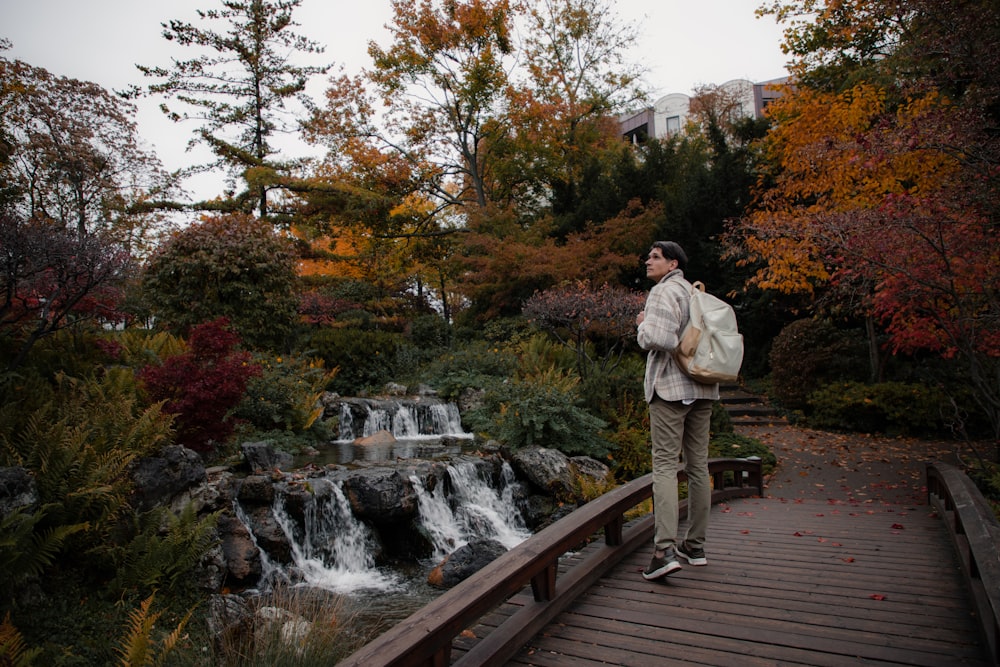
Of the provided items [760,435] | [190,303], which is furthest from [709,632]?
[190,303]

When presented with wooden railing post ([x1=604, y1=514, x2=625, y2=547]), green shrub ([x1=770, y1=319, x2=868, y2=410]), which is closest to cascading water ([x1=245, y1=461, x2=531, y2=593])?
wooden railing post ([x1=604, y1=514, x2=625, y2=547])

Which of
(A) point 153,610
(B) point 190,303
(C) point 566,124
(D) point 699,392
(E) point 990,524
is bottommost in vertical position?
(A) point 153,610

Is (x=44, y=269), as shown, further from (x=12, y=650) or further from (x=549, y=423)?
(x=549, y=423)

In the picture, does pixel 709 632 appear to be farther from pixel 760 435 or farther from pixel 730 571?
pixel 760 435

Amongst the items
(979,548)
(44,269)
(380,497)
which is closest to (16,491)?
(44,269)

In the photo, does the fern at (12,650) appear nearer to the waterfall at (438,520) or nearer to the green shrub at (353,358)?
the waterfall at (438,520)

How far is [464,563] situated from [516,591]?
270 centimetres

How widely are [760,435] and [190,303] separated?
1200 cm

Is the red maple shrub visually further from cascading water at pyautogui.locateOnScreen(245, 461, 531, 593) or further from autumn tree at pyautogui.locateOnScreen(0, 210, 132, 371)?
cascading water at pyautogui.locateOnScreen(245, 461, 531, 593)

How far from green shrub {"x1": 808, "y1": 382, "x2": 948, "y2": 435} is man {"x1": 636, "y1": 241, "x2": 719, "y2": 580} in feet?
31.6

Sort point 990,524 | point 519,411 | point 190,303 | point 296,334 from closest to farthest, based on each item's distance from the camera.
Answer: point 990,524
point 519,411
point 190,303
point 296,334

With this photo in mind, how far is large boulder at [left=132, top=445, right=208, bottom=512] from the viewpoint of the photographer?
494 cm

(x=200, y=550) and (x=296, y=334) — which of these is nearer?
(x=200, y=550)

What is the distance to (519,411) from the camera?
919 centimetres
